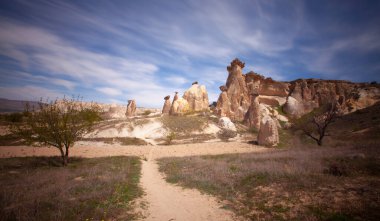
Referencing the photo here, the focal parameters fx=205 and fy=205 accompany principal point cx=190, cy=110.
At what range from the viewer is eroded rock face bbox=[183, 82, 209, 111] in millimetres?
58219

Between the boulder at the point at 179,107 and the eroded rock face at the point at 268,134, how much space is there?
1038 inches

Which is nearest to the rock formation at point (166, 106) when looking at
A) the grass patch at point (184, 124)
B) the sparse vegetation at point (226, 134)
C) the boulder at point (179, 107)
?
the boulder at point (179, 107)

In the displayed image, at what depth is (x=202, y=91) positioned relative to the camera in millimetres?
61938

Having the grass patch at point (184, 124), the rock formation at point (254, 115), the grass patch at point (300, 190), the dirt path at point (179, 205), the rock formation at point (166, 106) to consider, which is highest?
the rock formation at point (166, 106)

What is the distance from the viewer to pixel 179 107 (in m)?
53.2

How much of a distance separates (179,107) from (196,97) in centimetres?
818

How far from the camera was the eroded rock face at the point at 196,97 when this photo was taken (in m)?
58.2

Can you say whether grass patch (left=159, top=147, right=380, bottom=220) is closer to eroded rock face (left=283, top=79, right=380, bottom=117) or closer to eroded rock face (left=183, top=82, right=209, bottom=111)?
eroded rock face (left=183, top=82, right=209, bottom=111)

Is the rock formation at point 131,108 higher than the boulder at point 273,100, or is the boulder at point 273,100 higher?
the boulder at point 273,100

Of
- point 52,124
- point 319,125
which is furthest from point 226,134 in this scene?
point 52,124

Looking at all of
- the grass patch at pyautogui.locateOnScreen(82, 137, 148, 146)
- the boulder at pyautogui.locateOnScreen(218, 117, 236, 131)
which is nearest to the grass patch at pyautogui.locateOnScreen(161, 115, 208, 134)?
the boulder at pyautogui.locateOnScreen(218, 117, 236, 131)

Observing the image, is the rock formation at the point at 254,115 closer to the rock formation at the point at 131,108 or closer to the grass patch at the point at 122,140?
the grass patch at the point at 122,140

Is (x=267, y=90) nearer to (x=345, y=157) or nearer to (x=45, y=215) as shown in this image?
(x=345, y=157)

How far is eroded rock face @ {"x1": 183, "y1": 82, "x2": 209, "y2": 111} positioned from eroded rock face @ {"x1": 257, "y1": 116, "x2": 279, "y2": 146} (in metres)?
29.5
